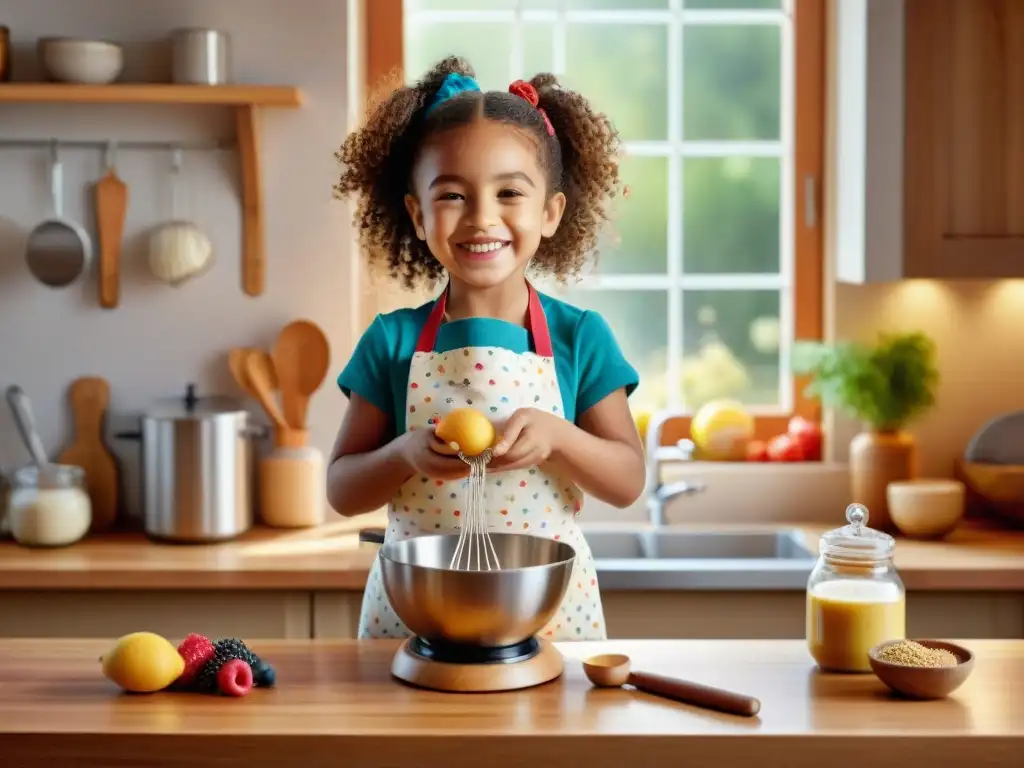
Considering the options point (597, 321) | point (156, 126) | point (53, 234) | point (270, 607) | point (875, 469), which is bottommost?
point (270, 607)

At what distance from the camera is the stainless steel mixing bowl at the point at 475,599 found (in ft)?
4.50

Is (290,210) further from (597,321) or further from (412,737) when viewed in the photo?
(412,737)

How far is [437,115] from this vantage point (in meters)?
1.70

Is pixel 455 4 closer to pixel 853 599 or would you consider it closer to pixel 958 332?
pixel 958 332

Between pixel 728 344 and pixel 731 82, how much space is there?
62 cm

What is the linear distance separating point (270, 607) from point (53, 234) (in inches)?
38.5

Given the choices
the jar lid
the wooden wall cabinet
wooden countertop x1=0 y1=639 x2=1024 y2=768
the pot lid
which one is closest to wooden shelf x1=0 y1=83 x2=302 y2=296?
the pot lid

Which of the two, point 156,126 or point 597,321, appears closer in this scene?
point 597,321

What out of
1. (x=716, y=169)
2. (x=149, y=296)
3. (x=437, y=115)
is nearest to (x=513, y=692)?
(x=437, y=115)

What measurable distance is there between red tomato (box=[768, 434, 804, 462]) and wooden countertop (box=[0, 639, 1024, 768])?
1581 millimetres

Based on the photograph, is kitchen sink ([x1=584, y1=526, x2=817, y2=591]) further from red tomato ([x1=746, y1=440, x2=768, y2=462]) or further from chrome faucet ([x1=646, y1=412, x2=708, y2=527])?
red tomato ([x1=746, y1=440, x2=768, y2=462])

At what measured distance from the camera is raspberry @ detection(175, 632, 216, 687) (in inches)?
56.6

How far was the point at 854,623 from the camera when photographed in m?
1.49

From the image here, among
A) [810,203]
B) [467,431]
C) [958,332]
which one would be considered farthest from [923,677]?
[810,203]
